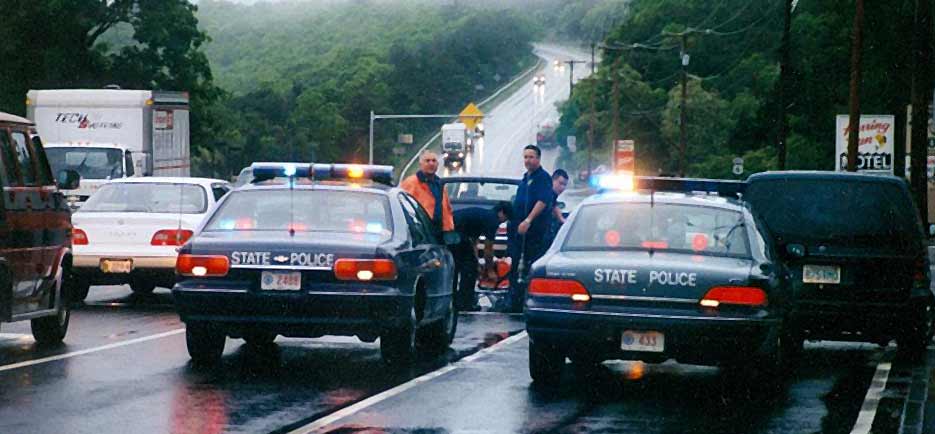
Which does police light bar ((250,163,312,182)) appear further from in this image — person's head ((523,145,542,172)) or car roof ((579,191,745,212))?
person's head ((523,145,542,172))

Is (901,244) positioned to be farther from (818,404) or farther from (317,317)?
(317,317)

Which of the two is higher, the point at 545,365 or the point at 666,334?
the point at 666,334

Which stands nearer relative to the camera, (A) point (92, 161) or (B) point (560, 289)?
(B) point (560, 289)

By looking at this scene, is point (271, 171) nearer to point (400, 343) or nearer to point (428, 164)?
point (400, 343)

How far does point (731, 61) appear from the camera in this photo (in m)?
134

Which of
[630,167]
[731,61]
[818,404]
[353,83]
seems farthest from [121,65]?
[353,83]

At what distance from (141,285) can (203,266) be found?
29.1 ft

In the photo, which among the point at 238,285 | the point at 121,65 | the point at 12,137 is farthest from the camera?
the point at 121,65

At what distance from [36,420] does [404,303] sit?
383 centimetres

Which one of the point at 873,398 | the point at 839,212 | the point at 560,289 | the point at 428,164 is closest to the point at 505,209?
the point at 428,164

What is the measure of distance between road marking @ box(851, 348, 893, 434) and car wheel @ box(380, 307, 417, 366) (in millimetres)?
3519

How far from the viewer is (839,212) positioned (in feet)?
52.5

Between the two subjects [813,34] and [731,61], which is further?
[731,61]

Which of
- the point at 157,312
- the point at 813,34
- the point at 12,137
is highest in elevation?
the point at 813,34
